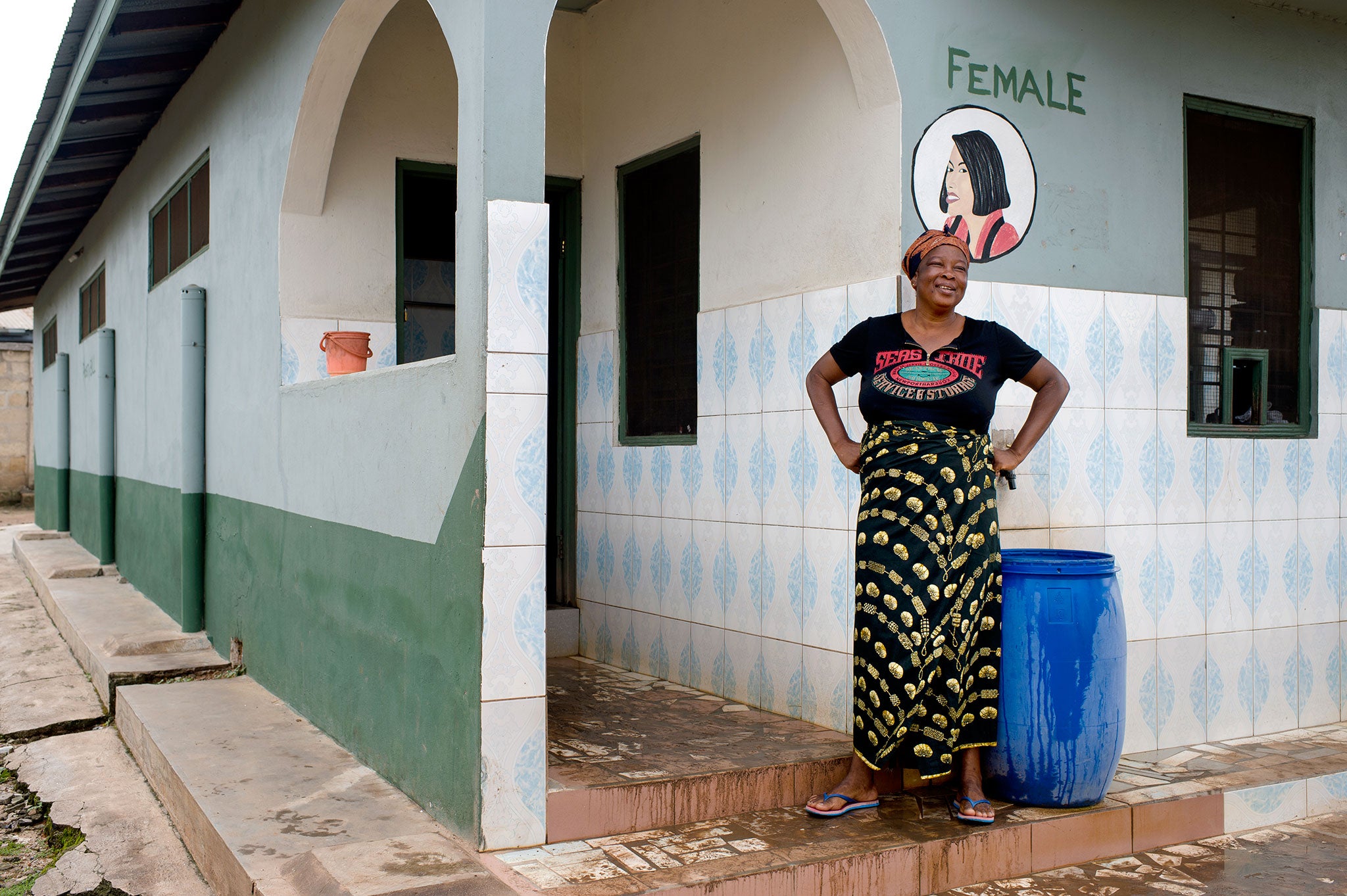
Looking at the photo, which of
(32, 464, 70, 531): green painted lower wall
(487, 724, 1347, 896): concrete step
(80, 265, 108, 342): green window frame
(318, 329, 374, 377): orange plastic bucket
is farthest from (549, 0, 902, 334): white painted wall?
(32, 464, 70, 531): green painted lower wall

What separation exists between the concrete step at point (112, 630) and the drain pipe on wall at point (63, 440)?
3.00 metres

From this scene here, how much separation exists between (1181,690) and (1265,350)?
160 cm

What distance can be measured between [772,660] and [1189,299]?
2.38 metres

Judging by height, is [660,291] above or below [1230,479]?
above

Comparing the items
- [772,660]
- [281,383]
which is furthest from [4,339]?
[772,660]

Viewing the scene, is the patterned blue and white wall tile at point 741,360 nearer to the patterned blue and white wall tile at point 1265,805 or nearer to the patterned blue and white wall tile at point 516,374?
the patterned blue and white wall tile at point 516,374

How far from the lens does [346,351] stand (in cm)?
505

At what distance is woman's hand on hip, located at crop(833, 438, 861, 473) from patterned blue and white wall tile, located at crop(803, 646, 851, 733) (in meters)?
0.90

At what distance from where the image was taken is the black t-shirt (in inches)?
145

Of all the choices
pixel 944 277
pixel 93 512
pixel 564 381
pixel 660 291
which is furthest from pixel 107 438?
pixel 944 277

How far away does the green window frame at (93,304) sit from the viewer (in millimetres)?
11062

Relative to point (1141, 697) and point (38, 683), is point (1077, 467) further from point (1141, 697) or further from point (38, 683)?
point (38, 683)

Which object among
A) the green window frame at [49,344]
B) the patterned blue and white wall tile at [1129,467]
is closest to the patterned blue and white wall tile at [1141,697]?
the patterned blue and white wall tile at [1129,467]

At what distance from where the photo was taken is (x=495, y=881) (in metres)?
3.14
